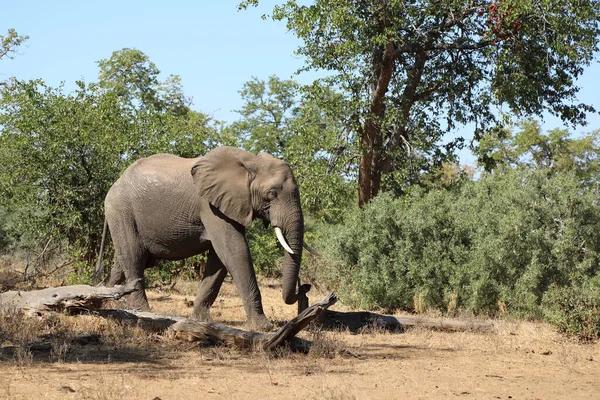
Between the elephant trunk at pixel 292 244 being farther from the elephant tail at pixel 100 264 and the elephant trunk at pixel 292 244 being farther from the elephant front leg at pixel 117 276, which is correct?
the elephant tail at pixel 100 264

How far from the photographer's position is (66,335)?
1010cm

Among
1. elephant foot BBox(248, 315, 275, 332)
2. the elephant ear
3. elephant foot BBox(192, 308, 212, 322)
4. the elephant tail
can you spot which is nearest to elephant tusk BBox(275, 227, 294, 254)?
the elephant ear

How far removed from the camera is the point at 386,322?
42.0ft

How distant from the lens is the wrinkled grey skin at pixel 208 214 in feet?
39.2

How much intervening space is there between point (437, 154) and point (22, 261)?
55.7 feet

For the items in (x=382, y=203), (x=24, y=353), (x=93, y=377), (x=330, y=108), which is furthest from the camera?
(x=330, y=108)

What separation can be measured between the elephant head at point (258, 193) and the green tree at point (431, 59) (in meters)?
6.18

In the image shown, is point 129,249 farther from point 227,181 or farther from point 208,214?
point 227,181

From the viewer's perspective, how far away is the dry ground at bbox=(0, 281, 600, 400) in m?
7.69

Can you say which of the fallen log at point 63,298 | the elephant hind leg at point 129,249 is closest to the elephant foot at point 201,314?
the elephant hind leg at point 129,249

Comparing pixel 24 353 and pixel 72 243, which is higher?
pixel 72 243

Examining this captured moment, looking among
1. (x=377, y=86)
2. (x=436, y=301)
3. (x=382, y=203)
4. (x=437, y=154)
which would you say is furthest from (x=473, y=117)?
(x=436, y=301)

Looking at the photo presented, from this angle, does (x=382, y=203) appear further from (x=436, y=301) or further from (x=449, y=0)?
(x=449, y=0)

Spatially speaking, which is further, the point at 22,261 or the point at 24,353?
the point at 22,261
